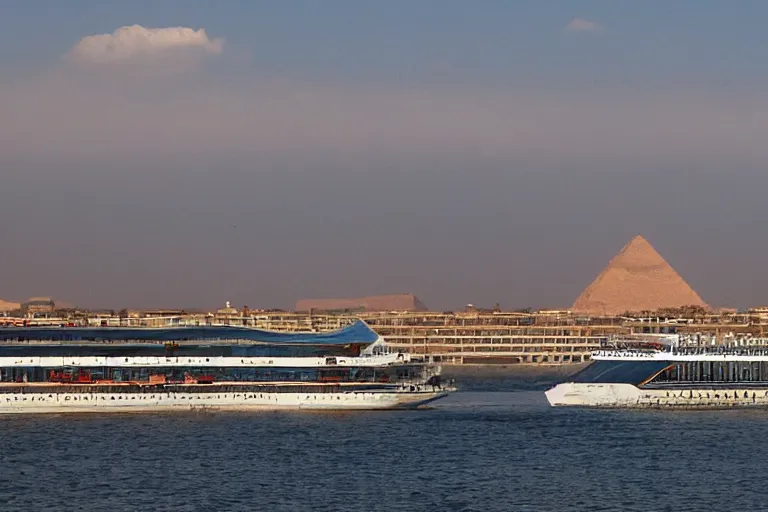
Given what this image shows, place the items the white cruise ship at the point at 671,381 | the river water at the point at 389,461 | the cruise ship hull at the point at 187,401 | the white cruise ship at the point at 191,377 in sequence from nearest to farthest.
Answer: the river water at the point at 389,461 < the cruise ship hull at the point at 187,401 < the white cruise ship at the point at 191,377 < the white cruise ship at the point at 671,381

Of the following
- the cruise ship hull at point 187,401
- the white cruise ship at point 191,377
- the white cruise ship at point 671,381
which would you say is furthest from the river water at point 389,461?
the white cruise ship at point 671,381

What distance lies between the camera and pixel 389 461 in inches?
3585

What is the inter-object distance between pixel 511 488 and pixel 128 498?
2043cm

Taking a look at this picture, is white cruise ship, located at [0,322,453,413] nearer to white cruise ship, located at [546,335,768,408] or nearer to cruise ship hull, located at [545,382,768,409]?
cruise ship hull, located at [545,382,768,409]

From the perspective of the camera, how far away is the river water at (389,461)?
7712cm

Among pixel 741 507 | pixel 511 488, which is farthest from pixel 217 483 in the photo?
pixel 741 507

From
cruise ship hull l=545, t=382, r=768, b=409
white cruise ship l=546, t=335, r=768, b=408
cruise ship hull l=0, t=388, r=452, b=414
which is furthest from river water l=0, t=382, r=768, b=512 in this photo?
white cruise ship l=546, t=335, r=768, b=408

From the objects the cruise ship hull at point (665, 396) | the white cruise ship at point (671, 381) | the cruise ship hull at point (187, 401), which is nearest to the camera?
the cruise ship hull at point (187, 401)

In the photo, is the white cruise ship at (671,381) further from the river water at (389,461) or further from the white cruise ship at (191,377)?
the white cruise ship at (191,377)

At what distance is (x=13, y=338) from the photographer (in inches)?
4865

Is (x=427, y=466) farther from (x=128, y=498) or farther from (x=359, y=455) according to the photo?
(x=128, y=498)

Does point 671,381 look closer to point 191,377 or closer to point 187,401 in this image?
point 191,377

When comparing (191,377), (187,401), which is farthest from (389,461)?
(191,377)

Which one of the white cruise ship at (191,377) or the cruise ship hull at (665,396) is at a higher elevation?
the white cruise ship at (191,377)
